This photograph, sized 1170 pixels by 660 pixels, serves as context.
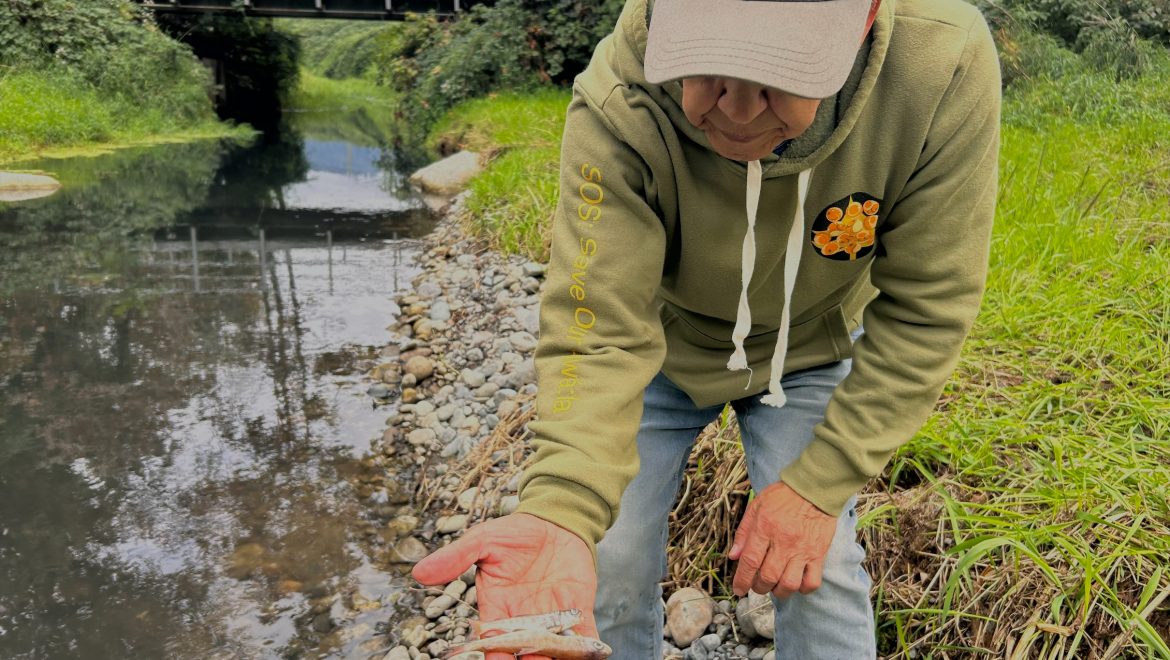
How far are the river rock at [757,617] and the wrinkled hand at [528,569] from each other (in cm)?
107

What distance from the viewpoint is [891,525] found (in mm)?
2145

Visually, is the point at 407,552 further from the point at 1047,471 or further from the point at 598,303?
the point at 1047,471

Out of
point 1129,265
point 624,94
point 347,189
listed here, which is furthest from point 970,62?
point 347,189

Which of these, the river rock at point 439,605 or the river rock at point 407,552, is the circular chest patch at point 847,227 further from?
the river rock at point 407,552

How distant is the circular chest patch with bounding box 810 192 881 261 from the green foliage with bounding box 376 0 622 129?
37.3 ft

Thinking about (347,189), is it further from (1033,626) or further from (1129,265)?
(1033,626)

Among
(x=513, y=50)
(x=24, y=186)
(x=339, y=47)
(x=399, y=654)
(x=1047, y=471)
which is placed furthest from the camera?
(x=339, y=47)

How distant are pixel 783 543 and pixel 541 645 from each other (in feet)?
1.72

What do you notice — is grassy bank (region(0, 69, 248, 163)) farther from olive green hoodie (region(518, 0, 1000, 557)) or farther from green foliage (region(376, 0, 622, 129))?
olive green hoodie (region(518, 0, 1000, 557))

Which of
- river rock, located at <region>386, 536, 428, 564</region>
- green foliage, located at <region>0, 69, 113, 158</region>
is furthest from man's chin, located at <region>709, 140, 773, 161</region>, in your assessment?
green foliage, located at <region>0, 69, 113, 158</region>

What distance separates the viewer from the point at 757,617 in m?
2.23

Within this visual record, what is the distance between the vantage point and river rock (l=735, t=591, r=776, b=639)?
2.21 metres

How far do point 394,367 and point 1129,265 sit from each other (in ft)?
11.5

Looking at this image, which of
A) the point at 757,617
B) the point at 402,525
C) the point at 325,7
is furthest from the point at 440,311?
the point at 325,7
